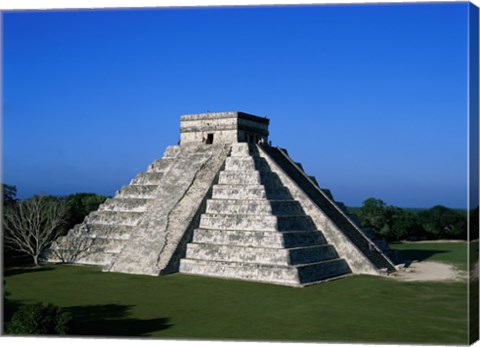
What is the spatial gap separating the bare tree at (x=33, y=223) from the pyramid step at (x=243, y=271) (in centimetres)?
922

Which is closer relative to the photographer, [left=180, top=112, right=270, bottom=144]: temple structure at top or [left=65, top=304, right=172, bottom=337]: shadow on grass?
[left=65, top=304, right=172, bottom=337]: shadow on grass

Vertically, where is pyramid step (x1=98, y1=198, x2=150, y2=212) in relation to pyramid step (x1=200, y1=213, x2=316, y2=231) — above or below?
above

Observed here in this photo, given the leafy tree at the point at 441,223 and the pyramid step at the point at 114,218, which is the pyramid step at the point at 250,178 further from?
the leafy tree at the point at 441,223

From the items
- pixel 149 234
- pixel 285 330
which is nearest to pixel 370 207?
pixel 149 234

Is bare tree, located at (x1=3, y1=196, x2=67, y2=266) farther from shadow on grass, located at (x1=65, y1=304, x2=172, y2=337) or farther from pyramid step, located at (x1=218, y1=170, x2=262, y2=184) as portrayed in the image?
shadow on grass, located at (x1=65, y1=304, x2=172, y2=337)

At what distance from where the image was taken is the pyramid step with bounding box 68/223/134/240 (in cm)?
3123

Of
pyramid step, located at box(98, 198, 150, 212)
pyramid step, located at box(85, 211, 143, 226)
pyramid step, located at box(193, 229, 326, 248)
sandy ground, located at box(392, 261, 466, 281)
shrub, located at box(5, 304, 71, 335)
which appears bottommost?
shrub, located at box(5, 304, 71, 335)

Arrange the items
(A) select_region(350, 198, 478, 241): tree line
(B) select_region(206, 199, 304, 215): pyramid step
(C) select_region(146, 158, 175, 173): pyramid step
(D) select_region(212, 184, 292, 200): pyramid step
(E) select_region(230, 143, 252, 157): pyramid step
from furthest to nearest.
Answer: (A) select_region(350, 198, 478, 241): tree line → (C) select_region(146, 158, 175, 173): pyramid step → (E) select_region(230, 143, 252, 157): pyramid step → (D) select_region(212, 184, 292, 200): pyramid step → (B) select_region(206, 199, 304, 215): pyramid step

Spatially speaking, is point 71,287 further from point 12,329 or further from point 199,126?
point 199,126

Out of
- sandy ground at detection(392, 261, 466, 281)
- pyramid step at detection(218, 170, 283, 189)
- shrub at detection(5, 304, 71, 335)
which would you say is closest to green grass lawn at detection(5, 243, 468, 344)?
shrub at detection(5, 304, 71, 335)

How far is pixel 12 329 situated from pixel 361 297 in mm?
13097

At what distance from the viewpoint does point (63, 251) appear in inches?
1286

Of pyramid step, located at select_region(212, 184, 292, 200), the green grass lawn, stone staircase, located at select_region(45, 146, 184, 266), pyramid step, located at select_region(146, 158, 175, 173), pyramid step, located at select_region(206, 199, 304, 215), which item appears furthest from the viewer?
pyramid step, located at select_region(146, 158, 175, 173)

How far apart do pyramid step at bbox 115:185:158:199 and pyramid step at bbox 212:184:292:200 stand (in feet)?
14.0
